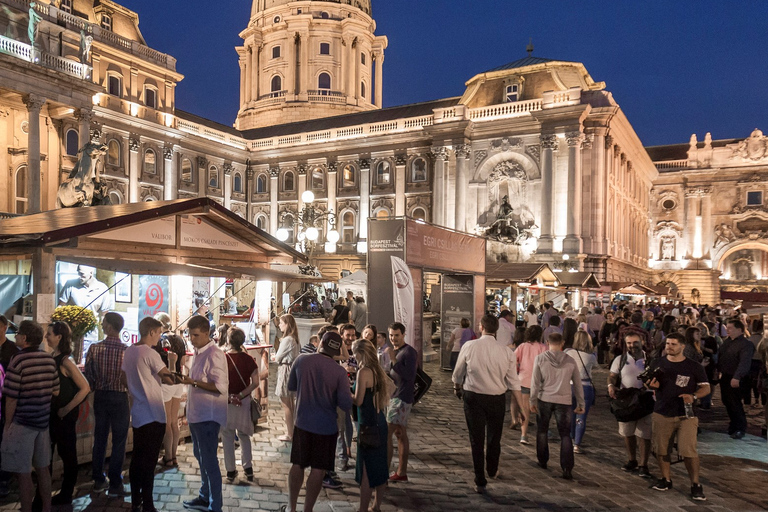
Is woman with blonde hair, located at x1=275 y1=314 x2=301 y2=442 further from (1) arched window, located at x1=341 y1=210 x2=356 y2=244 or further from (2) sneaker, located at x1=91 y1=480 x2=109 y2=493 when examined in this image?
(1) arched window, located at x1=341 y1=210 x2=356 y2=244

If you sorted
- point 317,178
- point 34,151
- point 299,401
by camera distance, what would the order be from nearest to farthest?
point 299,401, point 34,151, point 317,178

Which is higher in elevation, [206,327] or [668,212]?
[668,212]

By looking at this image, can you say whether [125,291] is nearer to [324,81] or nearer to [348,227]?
[348,227]

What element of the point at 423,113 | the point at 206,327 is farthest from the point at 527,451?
the point at 423,113

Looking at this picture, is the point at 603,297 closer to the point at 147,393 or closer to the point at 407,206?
the point at 407,206

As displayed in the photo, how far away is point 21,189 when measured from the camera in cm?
2995

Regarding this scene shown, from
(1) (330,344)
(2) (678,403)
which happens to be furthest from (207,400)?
(2) (678,403)

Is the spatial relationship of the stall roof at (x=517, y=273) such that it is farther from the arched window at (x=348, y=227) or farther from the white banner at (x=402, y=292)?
the arched window at (x=348, y=227)

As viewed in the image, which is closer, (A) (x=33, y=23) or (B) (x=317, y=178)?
(A) (x=33, y=23)

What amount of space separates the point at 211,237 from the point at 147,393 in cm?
530

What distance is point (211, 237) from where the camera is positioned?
34.3 feet

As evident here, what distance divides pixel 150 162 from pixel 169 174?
1445 millimetres

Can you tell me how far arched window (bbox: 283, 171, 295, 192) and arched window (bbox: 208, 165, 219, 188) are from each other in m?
5.26

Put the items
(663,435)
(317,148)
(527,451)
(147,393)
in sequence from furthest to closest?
(317,148) < (527,451) < (663,435) < (147,393)
